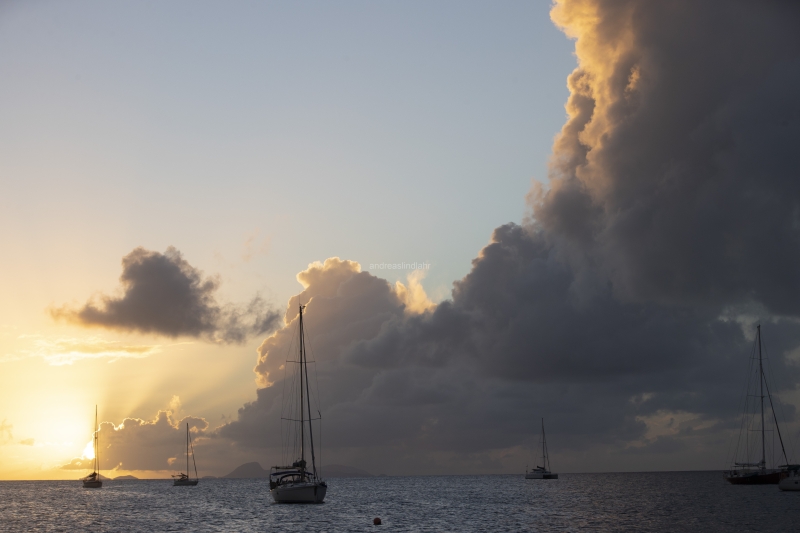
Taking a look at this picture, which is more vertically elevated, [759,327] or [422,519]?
[759,327]

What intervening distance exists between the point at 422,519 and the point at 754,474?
108m

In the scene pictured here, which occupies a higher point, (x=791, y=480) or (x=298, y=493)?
(x=298, y=493)

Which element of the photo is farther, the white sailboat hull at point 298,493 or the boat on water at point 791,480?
the boat on water at point 791,480

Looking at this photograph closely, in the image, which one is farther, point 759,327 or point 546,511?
point 759,327

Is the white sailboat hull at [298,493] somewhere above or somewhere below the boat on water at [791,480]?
above

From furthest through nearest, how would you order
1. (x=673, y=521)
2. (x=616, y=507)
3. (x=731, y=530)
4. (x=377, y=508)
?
(x=377, y=508), (x=616, y=507), (x=673, y=521), (x=731, y=530)

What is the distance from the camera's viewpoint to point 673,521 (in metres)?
106

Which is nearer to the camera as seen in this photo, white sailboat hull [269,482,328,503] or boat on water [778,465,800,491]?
white sailboat hull [269,482,328,503]

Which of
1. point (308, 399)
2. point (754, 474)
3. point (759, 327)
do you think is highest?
point (759, 327)

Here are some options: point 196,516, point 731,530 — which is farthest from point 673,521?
point 196,516

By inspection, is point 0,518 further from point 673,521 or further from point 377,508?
point 673,521

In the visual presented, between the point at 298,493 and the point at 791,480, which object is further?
the point at 791,480

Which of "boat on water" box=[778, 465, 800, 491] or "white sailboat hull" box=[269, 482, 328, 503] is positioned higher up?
"white sailboat hull" box=[269, 482, 328, 503]

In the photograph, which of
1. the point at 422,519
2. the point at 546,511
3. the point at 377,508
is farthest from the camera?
the point at 377,508
